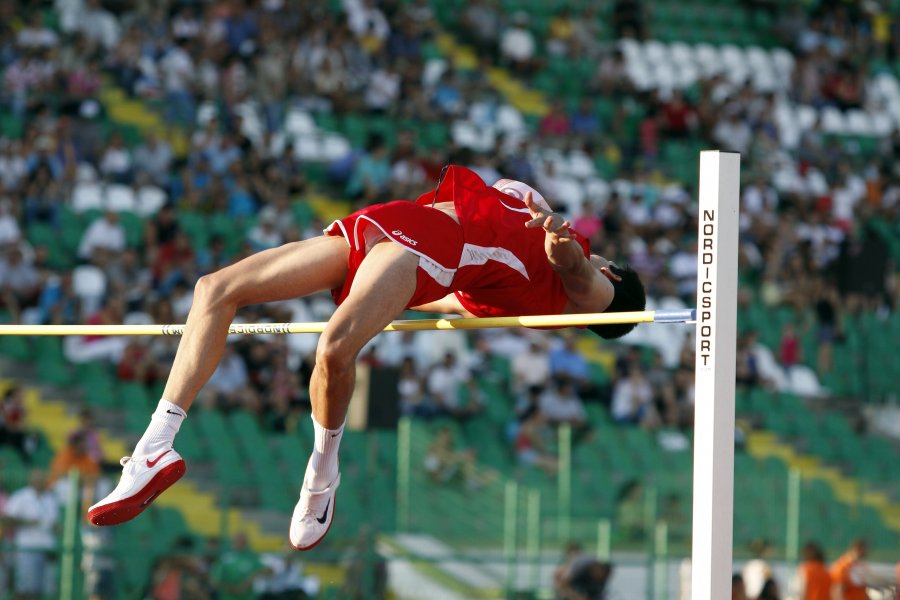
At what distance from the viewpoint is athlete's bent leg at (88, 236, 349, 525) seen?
5074 millimetres

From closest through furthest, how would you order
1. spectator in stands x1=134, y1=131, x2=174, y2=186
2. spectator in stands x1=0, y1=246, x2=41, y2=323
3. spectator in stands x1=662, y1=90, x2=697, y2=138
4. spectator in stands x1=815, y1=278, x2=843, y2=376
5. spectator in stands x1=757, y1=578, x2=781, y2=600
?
spectator in stands x1=757, y1=578, x2=781, y2=600 < spectator in stands x1=0, y1=246, x2=41, y2=323 < spectator in stands x1=134, y1=131, x2=174, y2=186 < spectator in stands x1=815, y1=278, x2=843, y2=376 < spectator in stands x1=662, y1=90, x2=697, y2=138

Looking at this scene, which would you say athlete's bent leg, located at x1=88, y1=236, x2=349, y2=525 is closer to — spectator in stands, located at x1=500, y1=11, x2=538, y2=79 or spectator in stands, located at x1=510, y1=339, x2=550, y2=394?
spectator in stands, located at x1=510, y1=339, x2=550, y2=394

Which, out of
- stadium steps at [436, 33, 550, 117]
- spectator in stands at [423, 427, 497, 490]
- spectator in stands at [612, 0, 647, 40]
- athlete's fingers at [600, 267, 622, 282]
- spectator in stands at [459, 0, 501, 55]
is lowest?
spectator in stands at [423, 427, 497, 490]

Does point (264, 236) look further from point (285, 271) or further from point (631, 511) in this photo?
point (285, 271)

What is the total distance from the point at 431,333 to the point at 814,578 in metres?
3.85

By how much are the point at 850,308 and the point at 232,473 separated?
7.29 m

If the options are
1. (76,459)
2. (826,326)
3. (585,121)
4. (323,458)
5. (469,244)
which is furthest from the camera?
(585,121)

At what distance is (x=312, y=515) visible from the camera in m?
5.70

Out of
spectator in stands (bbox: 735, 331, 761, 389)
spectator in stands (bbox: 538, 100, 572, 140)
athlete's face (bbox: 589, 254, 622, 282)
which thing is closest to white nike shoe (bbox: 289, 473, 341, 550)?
athlete's face (bbox: 589, 254, 622, 282)

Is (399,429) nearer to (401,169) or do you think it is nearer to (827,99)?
(401,169)

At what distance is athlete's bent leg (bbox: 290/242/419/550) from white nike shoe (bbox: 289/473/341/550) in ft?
0.40

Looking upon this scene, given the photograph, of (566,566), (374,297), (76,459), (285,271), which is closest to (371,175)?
(76,459)

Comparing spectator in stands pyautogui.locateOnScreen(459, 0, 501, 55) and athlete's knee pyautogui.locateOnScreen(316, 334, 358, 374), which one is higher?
spectator in stands pyautogui.locateOnScreen(459, 0, 501, 55)

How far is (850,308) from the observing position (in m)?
15.7
